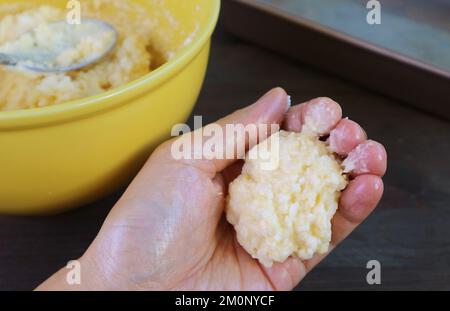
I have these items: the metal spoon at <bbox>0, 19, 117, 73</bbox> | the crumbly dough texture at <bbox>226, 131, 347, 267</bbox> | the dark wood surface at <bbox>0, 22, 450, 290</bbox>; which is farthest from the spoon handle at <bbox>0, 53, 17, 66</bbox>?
the crumbly dough texture at <bbox>226, 131, 347, 267</bbox>

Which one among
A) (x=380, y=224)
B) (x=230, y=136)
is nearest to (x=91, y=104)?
(x=230, y=136)

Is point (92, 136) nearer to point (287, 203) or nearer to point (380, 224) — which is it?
point (287, 203)

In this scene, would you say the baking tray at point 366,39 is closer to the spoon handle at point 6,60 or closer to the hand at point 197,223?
the hand at point 197,223

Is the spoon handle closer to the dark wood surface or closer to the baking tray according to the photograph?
the dark wood surface

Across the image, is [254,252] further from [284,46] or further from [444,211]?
[284,46]

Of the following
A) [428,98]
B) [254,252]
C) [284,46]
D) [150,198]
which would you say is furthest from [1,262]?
[428,98]
